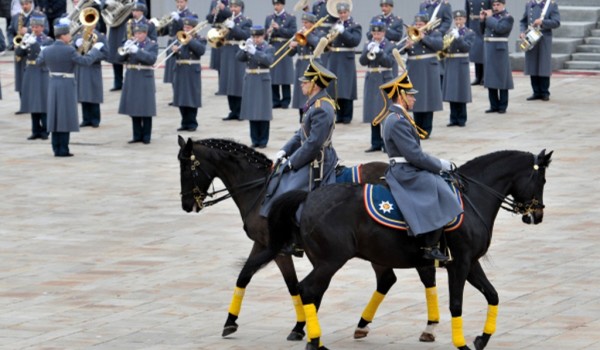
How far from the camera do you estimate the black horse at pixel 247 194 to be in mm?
11578

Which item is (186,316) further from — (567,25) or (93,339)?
(567,25)

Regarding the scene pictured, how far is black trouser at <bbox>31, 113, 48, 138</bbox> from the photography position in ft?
75.8

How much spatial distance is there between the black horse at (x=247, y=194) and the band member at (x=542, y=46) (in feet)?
44.2

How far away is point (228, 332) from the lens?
38.0 feet

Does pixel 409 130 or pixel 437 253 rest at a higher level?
pixel 409 130

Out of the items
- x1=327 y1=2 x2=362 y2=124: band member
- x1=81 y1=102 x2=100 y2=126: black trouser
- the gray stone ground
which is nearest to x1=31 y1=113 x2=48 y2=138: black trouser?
the gray stone ground

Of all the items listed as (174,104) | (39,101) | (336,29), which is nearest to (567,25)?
(336,29)

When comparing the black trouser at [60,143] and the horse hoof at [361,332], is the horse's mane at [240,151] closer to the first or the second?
the horse hoof at [361,332]

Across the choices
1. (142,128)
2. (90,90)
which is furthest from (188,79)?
(90,90)

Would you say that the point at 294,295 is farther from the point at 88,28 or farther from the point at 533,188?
the point at 88,28

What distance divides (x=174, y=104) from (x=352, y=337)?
490 inches

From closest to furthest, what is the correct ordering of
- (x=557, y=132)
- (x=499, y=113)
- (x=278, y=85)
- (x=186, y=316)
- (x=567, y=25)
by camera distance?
(x=186, y=316), (x=557, y=132), (x=499, y=113), (x=278, y=85), (x=567, y=25)

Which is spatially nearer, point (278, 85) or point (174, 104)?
point (174, 104)

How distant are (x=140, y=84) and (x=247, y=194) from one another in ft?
35.7
